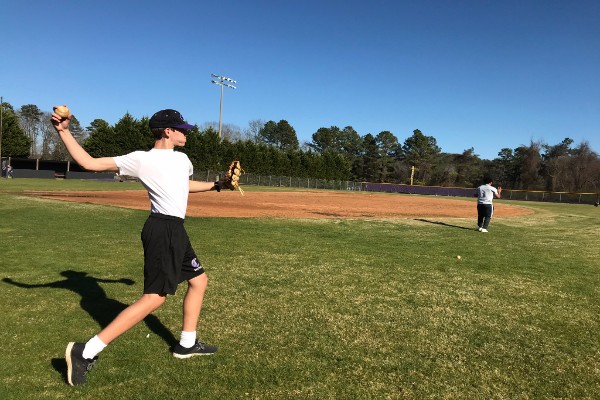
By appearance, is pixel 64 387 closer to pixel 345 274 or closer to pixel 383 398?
pixel 383 398

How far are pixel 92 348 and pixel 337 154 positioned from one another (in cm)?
7009

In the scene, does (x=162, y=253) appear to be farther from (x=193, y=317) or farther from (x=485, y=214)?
(x=485, y=214)

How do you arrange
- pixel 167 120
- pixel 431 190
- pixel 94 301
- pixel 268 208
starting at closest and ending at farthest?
pixel 167 120
pixel 94 301
pixel 268 208
pixel 431 190

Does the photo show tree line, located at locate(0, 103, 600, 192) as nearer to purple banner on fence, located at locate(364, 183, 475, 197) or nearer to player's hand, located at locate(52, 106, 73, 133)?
purple banner on fence, located at locate(364, 183, 475, 197)

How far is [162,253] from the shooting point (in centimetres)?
314

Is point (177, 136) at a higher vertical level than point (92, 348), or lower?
higher

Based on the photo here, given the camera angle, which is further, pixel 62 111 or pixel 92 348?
pixel 92 348

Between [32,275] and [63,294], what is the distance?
1.14 metres

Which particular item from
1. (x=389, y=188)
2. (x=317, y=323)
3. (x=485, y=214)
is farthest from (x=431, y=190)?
(x=317, y=323)

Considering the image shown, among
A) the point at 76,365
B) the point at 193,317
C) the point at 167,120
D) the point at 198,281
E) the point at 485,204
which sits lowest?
the point at 76,365

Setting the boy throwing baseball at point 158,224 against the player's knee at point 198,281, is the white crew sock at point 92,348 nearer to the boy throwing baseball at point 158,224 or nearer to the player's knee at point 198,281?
the boy throwing baseball at point 158,224

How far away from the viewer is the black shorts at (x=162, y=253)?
10.3ft

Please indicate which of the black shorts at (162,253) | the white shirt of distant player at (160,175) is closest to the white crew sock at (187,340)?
the black shorts at (162,253)

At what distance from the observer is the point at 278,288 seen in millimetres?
5488
